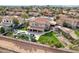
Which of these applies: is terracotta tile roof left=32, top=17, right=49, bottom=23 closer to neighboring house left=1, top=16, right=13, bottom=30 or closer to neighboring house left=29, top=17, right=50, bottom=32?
neighboring house left=29, top=17, right=50, bottom=32

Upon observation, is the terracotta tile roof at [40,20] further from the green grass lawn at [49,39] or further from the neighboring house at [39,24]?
the green grass lawn at [49,39]

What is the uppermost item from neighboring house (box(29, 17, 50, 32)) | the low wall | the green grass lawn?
neighboring house (box(29, 17, 50, 32))

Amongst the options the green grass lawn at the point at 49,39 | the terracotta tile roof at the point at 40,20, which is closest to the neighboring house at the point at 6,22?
the terracotta tile roof at the point at 40,20

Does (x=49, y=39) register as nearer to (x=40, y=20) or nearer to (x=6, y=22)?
(x=40, y=20)

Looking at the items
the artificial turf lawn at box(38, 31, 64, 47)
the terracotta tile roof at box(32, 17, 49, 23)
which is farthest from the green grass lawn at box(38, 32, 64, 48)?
the terracotta tile roof at box(32, 17, 49, 23)
